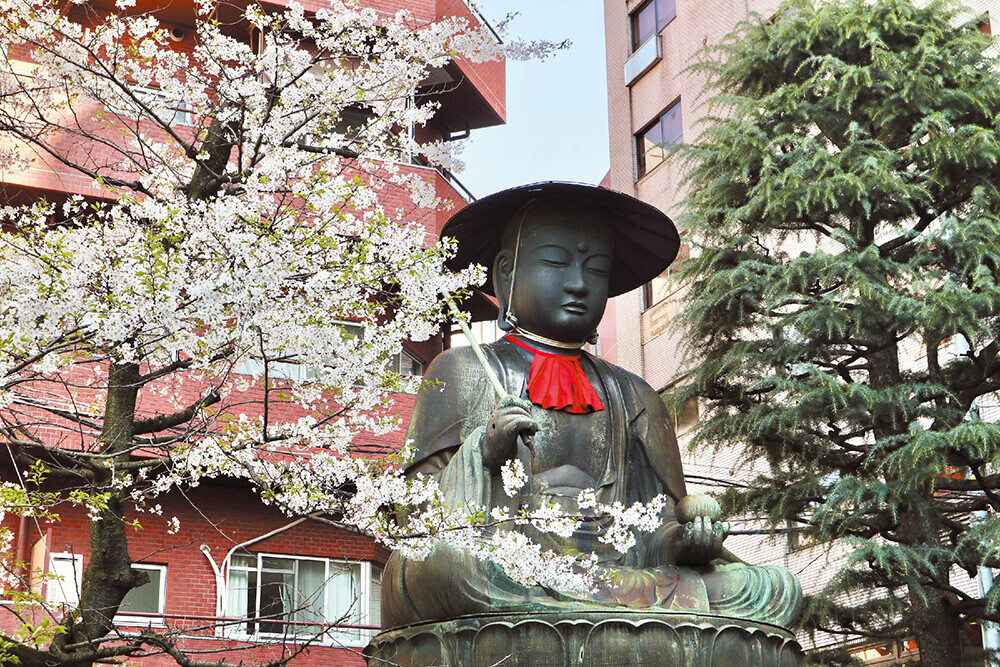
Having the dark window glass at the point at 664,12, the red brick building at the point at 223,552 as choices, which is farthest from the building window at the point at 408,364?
the dark window glass at the point at 664,12

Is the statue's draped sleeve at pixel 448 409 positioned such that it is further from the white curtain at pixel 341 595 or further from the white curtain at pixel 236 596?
the white curtain at pixel 341 595

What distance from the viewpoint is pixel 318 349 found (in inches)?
244

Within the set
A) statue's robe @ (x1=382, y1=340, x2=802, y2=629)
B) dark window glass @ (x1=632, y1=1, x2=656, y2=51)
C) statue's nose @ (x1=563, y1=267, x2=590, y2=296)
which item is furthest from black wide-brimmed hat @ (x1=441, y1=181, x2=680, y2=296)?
dark window glass @ (x1=632, y1=1, x2=656, y2=51)

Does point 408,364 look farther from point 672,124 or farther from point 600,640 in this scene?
point 600,640

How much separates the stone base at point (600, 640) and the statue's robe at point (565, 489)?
8 cm

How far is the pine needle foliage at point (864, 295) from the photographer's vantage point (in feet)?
31.4

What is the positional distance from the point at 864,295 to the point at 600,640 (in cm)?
467

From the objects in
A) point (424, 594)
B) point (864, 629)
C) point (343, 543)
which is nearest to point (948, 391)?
point (864, 629)

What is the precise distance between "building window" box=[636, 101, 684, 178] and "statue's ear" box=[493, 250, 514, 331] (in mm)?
12052

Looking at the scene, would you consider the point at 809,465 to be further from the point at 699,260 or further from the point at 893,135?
the point at 893,135

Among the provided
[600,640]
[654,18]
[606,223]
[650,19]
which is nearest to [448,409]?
[606,223]

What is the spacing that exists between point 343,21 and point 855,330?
186 inches

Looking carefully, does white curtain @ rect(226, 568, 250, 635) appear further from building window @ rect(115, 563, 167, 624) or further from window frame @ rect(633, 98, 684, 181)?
window frame @ rect(633, 98, 684, 181)

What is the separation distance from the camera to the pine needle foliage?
9.56 metres
